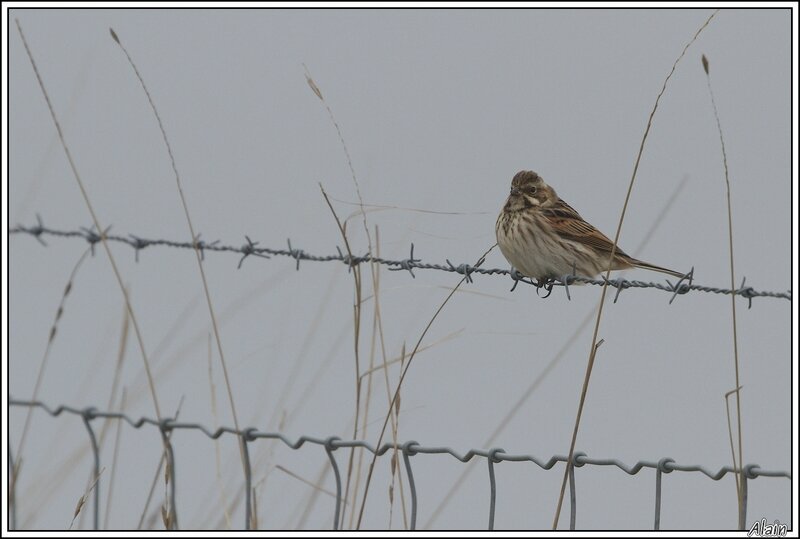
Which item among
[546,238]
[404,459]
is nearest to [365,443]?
[404,459]

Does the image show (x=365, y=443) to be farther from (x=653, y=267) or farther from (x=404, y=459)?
(x=653, y=267)

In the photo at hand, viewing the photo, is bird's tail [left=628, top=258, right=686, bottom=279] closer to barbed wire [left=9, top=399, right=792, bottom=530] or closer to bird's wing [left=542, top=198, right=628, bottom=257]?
bird's wing [left=542, top=198, right=628, bottom=257]

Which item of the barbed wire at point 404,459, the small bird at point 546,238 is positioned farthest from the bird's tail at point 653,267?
the barbed wire at point 404,459

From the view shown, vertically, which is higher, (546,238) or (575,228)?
(575,228)

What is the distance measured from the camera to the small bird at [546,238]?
668 centimetres

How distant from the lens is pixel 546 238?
266 inches

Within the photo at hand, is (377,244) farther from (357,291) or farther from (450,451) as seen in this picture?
(450,451)

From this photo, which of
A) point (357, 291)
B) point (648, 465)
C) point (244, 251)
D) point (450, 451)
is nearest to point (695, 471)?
point (648, 465)

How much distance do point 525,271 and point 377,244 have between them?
2.45m

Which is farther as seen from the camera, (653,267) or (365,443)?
(653,267)

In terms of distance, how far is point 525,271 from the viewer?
6.71 meters

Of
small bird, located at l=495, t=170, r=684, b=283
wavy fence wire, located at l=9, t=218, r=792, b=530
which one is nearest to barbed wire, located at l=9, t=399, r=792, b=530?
wavy fence wire, located at l=9, t=218, r=792, b=530

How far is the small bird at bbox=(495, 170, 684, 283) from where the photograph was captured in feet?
21.9

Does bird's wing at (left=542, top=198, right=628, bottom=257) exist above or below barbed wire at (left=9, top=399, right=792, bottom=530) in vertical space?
above
